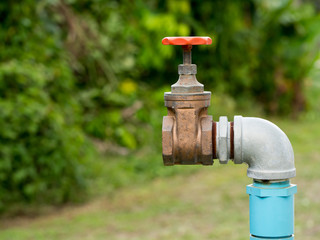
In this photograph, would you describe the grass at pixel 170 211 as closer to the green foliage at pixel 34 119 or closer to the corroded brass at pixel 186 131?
the green foliage at pixel 34 119

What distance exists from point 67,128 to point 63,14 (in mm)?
1678

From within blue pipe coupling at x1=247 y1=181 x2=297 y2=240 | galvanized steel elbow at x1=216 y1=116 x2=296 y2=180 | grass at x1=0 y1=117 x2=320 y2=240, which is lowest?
grass at x1=0 y1=117 x2=320 y2=240

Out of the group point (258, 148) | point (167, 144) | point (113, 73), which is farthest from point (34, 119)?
point (258, 148)

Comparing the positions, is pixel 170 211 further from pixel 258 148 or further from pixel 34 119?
pixel 258 148

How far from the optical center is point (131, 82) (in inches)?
294

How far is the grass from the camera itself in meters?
4.71

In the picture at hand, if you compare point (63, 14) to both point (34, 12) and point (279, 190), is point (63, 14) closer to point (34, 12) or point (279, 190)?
point (34, 12)

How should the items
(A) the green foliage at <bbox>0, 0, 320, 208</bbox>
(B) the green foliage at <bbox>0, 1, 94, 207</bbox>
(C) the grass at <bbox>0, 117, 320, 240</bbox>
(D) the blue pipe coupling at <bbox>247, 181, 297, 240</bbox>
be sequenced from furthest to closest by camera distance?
(A) the green foliage at <bbox>0, 0, 320, 208</bbox>, (B) the green foliage at <bbox>0, 1, 94, 207</bbox>, (C) the grass at <bbox>0, 117, 320, 240</bbox>, (D) the blue pipe coupling at <bbox>247, 181, 297, 240</bbox>

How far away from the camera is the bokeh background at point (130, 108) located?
505cm

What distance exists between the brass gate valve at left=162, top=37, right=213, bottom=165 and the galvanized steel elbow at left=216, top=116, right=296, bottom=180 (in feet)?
0.25

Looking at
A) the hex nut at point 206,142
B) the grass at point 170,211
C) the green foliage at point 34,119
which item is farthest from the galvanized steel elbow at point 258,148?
the green foliage at point 34,119

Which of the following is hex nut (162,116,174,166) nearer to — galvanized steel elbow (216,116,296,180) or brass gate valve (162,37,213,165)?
brass gate valve (162,37,213,165)

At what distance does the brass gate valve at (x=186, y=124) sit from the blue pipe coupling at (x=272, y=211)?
0.23 metres

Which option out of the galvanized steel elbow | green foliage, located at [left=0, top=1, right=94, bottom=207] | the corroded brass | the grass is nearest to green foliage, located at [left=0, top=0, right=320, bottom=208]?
green foliage, located at [left=0, top=1, right=94, bottom=207]
